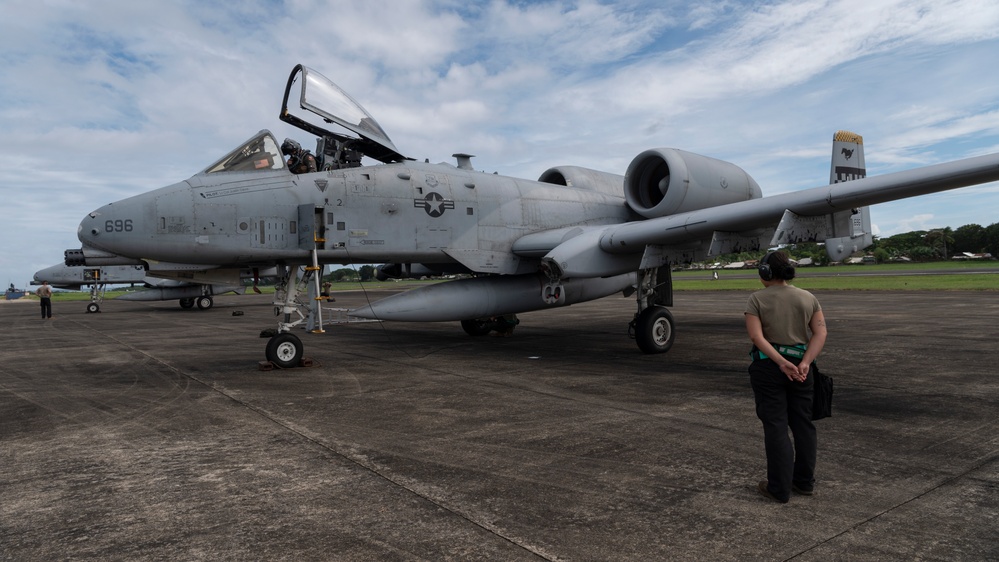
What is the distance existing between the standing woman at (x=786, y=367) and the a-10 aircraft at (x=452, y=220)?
15.3ft

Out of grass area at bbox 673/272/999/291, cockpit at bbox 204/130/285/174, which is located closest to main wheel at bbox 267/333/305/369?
cockpit at bbox 204/130/285/174

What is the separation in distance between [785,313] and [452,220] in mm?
7356

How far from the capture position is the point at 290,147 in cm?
960

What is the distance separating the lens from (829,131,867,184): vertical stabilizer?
40.1 ft

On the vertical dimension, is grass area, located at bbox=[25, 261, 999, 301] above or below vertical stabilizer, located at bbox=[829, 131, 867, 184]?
below

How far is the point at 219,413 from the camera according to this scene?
20.0 feet

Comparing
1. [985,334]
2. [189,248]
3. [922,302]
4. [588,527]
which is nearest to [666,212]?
[985,334]

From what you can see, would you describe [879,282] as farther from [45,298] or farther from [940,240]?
[940,240]

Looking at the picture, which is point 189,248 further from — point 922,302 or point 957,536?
point 922,302

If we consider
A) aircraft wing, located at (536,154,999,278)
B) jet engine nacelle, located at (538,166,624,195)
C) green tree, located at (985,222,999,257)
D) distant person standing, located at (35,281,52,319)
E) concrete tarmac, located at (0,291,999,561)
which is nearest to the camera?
concrete tarmac, located at (0,291,999,561)

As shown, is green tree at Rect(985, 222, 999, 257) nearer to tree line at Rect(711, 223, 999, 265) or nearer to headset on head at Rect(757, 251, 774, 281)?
tree line at Rect(711, 223, 999, 265)

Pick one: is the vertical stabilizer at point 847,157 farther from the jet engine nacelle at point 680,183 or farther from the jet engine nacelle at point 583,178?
the jet engine nacelle at point 583,178

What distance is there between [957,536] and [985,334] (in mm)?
10388

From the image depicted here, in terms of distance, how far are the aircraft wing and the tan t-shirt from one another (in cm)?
465
